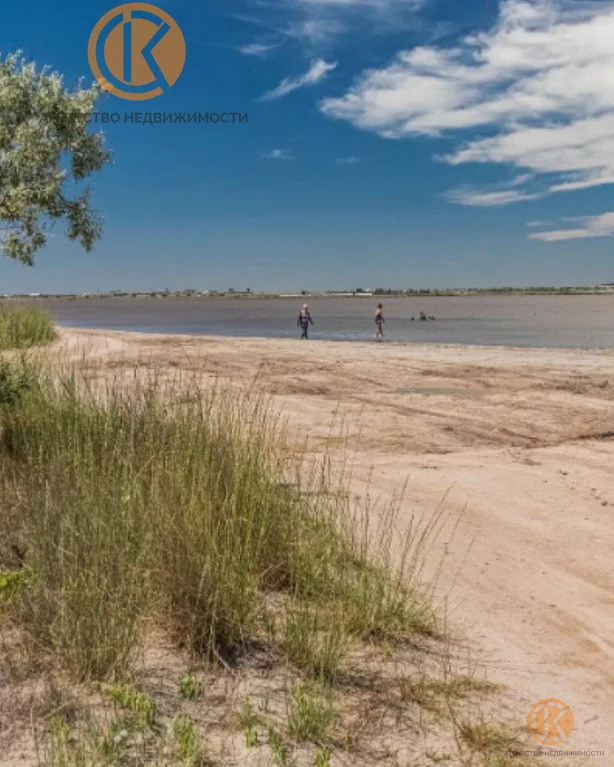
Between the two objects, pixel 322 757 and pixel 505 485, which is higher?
pixel 322 757

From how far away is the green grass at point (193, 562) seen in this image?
4.02 meters

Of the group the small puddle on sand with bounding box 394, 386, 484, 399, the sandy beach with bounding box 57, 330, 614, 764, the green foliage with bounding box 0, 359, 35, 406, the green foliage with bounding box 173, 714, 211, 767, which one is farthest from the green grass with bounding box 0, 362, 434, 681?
the small puddle on sand with bounding box 394, 386, 484, 399

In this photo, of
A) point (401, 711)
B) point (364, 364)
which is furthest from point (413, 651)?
point (364, 364)

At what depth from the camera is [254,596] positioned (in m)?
4.71

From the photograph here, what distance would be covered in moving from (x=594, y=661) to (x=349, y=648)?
1.56 metres

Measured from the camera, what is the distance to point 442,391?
56.1 feet

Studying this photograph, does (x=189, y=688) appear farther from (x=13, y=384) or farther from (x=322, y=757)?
(x=13, y=384)

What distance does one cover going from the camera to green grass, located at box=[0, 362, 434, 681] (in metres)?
4.02

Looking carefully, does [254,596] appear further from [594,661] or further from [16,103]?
[16,103]

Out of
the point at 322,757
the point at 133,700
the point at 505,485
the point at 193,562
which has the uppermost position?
the point at 193,562

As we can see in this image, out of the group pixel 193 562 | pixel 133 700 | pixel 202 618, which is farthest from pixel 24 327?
pixel 133 700

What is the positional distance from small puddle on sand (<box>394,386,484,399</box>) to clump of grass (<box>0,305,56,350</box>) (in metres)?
12.3

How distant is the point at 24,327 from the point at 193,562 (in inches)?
963

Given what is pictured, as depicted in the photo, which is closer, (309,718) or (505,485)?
(309,718)
